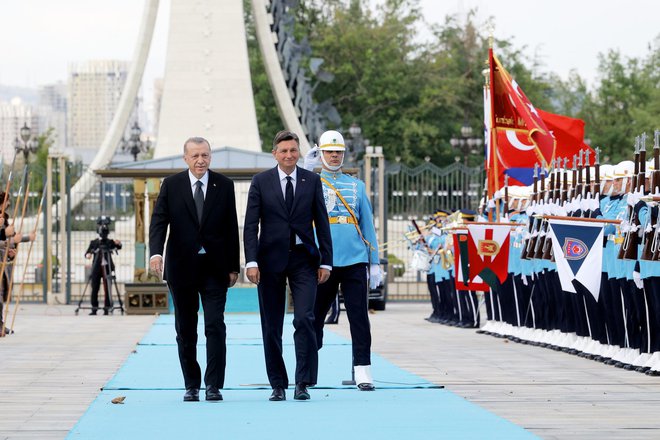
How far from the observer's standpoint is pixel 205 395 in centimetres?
1100

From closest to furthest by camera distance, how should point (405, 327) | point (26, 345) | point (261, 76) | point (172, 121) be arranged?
point (26, 345)
point (405, 327)
point (172, 121)
point (261, 76)

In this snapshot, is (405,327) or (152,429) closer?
(152,429)

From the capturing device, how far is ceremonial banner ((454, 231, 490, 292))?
19.1 metres

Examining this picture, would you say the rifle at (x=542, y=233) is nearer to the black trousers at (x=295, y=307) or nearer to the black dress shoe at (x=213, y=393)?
the black trousers at (x=295, y=307)

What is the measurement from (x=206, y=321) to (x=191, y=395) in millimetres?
513

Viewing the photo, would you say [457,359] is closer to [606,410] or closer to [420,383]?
[420,383]

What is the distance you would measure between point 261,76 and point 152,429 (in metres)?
56.6

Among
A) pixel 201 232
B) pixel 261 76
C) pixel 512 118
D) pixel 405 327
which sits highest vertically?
pixel 261 76

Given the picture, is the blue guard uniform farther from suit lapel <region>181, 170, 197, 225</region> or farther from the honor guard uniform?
suit lapel <region>181, 170, 197, 225</region>

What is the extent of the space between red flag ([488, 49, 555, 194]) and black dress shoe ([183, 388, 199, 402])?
→ 31.7 feet

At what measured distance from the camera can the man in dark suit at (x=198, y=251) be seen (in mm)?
10938

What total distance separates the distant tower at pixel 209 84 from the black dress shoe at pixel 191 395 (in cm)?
3006

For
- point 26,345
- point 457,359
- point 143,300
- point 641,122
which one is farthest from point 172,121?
→ point 457,359

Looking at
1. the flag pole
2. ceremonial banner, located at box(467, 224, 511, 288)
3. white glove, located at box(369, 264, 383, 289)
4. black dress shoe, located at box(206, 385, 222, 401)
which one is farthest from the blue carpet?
the flag pole
